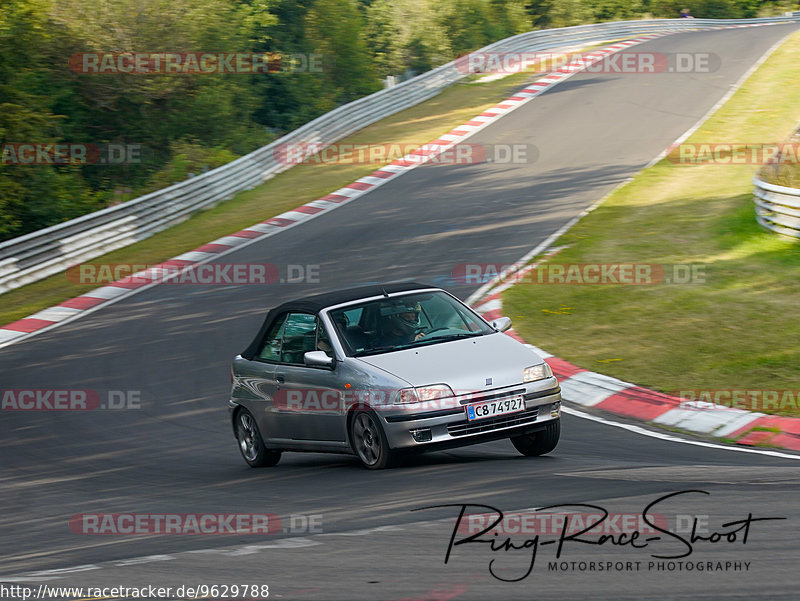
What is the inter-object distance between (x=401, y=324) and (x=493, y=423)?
4.58 ft

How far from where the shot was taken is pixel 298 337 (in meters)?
9.53

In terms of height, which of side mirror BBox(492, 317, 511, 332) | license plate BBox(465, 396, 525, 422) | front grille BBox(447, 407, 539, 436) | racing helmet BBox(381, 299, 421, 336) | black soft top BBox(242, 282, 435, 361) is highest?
black soft top BBox(242, 282, 435, 361)

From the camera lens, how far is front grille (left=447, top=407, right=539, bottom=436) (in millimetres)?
8141

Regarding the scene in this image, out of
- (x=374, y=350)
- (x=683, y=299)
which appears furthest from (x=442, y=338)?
(x=683, y=299)

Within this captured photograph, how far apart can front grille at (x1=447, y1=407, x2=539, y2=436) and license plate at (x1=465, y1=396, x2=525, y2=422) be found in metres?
0.03

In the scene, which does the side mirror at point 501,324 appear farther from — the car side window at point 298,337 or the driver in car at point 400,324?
the car side window at point 298,337

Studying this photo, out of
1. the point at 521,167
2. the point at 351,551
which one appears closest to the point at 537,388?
the point at 351,551

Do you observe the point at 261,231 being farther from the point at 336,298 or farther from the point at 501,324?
the point at 501,324

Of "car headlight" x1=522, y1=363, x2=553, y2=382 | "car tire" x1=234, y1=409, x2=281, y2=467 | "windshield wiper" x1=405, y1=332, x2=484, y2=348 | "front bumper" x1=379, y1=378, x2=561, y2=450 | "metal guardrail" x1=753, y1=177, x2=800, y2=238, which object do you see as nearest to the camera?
"front bumper" x1=379, y1=378, x2=561, y2=450

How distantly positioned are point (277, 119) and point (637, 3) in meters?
29.1

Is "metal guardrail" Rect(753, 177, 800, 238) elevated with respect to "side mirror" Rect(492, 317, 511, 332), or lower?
elevated

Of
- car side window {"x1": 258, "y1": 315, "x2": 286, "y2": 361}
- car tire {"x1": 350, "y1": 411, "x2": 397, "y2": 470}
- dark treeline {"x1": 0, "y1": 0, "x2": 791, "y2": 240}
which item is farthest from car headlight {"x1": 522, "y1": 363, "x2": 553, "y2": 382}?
dark treeline {"x1": 0, "y1": 0, "x2": 791, "y2": 240}

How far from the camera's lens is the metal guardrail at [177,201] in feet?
68.6

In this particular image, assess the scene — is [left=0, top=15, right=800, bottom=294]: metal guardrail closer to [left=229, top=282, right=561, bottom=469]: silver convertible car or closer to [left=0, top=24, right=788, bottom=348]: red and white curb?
[left=0, top=24, right=788, bottom=348]: red and white curb
